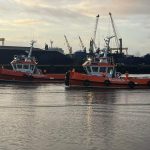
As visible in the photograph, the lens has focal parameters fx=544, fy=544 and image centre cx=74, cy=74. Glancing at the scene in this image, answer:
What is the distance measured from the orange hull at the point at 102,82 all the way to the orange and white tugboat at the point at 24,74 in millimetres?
13747

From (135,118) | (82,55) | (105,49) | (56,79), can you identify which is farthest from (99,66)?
(82,55)

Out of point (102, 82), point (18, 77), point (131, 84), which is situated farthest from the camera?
point (18, 77)

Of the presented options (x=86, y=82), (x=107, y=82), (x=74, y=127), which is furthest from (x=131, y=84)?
(x=74, y=127)

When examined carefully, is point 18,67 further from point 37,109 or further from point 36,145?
point 36,145

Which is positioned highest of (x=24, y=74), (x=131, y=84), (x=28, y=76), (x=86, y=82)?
(x=24, y=74)

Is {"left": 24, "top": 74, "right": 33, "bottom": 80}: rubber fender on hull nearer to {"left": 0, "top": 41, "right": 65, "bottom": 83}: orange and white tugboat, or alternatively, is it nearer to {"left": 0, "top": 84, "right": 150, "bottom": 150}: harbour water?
{"left": 0, "top": 41, "right": 65, "bottom": 83}: orange and white tugboat

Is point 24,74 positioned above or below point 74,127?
above

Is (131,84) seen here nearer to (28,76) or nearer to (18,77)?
(28,76)

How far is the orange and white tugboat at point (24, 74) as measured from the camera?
74.6 metres

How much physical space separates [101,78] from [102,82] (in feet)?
1.80

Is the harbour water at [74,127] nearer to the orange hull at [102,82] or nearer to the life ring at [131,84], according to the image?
the orange hull at [102,82]

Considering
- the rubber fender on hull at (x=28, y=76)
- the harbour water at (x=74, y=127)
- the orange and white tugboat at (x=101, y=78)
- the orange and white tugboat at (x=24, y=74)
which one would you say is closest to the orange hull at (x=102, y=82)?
the orange and white tugboat at (x=101, y=78)

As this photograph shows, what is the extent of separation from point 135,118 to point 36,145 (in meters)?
9.82

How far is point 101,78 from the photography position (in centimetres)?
6069
